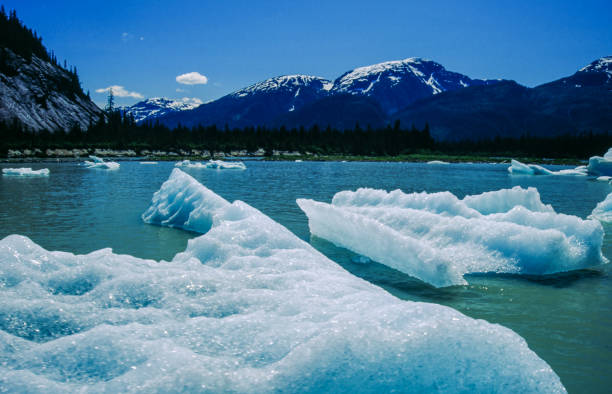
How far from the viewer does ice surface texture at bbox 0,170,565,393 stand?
2.40 metres

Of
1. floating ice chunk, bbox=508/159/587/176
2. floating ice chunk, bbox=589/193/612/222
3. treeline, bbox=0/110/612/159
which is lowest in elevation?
floating ice chunk, bbox=589/193/612/222

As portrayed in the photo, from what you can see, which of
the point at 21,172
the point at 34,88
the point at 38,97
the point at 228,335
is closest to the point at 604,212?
the point at 228,335

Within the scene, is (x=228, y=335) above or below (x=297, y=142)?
below

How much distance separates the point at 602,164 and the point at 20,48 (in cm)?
16353

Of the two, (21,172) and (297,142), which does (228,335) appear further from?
(297,142)

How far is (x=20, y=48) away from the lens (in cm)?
13175

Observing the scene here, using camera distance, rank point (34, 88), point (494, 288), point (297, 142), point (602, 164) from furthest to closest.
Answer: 1. point (34, 88)
2. point (297, 142)
3. point (602, 164)
4. point (494, 288)

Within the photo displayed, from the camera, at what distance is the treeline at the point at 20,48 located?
125 metres

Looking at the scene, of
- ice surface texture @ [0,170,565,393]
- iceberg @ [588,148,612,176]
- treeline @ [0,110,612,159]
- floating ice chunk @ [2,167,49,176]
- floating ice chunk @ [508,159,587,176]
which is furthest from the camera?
treeline @ [0,110,612,159]

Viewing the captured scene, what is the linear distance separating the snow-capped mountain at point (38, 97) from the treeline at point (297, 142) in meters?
10.6

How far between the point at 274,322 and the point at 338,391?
42.4 inches

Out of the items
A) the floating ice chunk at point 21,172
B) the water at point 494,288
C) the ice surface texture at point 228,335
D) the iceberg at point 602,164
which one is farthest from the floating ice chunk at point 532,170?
the ice surface texture at point 228,335

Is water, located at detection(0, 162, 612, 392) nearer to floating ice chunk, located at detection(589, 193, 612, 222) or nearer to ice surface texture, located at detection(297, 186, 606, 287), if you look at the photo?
ice surface texture, located at detection(297, 186, 606, 287)

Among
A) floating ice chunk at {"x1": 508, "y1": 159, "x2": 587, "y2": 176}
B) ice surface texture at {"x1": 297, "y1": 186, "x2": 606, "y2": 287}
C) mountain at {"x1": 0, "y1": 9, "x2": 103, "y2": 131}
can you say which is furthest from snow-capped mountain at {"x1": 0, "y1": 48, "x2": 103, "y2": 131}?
ice surface texture at {"x1": 297, "y1": 186, "x2": 606, "y2": 287}
